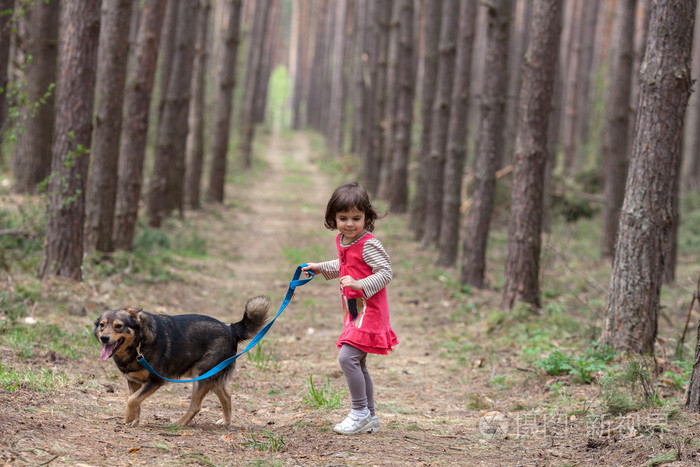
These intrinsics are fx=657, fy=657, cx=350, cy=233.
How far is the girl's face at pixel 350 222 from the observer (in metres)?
4.71

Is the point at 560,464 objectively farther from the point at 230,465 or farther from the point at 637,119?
the point at 637,119

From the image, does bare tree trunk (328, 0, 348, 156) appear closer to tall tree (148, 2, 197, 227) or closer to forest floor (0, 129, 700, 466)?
tall tree (148, 2, 197, 227)

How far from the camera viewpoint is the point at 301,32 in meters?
72.3

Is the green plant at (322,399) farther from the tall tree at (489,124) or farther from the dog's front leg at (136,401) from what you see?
the tall tree at (489,124)

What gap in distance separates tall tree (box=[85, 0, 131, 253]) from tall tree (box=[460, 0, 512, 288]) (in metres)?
5.77

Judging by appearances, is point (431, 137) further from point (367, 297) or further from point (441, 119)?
point (367, 297)

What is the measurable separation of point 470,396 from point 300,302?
4980 mm

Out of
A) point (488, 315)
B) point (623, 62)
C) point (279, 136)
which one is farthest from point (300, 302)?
point (279, 136)

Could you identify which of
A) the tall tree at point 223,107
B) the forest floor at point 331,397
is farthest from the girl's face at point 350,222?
the tall tree at point 223,107

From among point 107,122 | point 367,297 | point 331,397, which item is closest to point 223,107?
point 107,122

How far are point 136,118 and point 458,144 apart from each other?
618cm

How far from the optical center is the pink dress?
4.72 metres

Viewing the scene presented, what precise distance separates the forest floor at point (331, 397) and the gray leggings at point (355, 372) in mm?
271

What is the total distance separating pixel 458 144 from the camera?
43.4 ft
